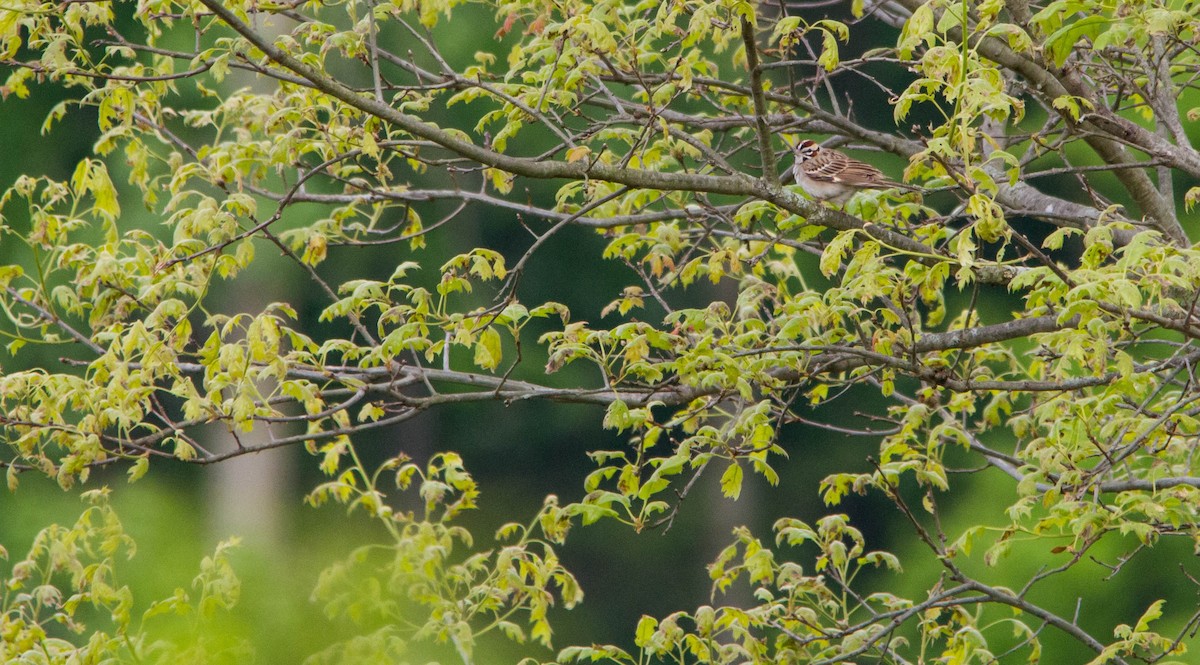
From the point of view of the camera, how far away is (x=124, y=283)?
4285mm

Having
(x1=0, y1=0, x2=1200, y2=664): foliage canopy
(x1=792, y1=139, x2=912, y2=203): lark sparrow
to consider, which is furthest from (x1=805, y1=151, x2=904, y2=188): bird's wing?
(x1=0, y1=0, x2=1200, y2=664): foliage canopy

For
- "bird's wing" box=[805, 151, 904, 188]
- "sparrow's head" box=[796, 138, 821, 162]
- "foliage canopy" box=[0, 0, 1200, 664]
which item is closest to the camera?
"foliage canopy" box=[0, 0, 1200, 664]

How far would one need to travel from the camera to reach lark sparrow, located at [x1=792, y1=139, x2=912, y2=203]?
239 inches

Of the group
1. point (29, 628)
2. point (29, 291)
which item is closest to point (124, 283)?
point (29, 291)

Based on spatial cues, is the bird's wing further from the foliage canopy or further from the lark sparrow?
the foliage canopy

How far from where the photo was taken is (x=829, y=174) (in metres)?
6.16

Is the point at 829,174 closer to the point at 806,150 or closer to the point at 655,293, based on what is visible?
the point at 806,150

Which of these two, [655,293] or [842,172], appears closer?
[655,293]

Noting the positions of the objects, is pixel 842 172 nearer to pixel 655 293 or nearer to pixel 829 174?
pixel 829 174

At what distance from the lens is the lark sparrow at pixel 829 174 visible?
6.07 m

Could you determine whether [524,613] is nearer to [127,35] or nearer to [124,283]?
[127,35]

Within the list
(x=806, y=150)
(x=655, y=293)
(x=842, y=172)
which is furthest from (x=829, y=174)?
(x=655, y=293)

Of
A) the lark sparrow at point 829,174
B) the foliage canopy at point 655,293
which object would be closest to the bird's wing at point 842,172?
the lark sparrow at point 829,174

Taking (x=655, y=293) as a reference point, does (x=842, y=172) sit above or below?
above
